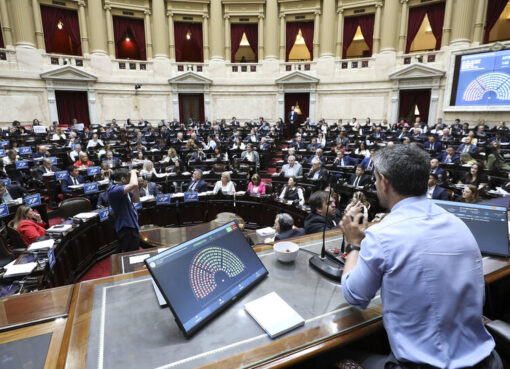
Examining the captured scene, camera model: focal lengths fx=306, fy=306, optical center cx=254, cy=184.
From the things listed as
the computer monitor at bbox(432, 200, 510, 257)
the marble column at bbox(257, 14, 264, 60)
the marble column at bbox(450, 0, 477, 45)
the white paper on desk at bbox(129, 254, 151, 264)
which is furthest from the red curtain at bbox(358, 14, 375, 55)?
the white paper on desk at bbox(129, 254, 151, 264)

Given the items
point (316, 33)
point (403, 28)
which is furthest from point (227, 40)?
point (403, 28)

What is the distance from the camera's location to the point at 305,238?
7.85 ft

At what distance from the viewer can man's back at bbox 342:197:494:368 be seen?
123 cm

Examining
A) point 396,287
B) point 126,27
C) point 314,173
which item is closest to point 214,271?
point 396,287

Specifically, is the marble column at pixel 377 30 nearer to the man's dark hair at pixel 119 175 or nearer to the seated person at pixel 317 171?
the seated person at pixel 317 171

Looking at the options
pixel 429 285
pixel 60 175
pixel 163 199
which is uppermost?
pixel 429 285

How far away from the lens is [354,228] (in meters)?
1.56

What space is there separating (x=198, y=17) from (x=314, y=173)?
51.5 ft

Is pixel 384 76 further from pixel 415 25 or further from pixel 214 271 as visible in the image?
pixel 214 271

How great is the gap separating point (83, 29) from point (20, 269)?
58.7 feet

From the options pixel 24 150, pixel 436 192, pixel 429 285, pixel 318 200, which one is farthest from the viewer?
pixel 24 150

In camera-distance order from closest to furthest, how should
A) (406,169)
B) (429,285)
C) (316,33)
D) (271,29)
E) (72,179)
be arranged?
(429,285) → (406,169) → (72,179) → (316,33) → (271,29)

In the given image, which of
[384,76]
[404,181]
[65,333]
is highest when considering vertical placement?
[384,76]

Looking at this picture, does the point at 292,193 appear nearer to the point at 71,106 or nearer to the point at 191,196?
the point at 191,196
